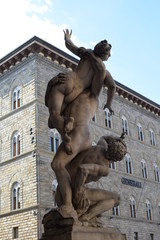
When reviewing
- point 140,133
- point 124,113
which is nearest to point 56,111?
point 124,113

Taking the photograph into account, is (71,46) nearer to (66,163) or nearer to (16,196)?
(66,163)

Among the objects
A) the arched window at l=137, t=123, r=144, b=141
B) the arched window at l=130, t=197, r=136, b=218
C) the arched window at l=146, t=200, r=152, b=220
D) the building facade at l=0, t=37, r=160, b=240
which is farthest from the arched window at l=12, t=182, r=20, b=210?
the arched window at l=137, t=123, r=144, b=141

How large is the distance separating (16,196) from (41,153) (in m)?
3.25

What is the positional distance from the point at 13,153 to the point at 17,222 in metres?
4.64

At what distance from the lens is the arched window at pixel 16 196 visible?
23.2 metres

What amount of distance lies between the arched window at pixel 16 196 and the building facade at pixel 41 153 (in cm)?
6

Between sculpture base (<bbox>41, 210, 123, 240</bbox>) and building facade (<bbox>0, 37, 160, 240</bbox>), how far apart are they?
17.7 m

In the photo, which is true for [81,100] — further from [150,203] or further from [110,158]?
[150,203]

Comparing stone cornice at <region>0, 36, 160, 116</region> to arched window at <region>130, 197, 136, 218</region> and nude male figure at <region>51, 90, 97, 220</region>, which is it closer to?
arched window at <region>130, 197, 136, 218</region>

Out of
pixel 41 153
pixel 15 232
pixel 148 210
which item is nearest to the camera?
pixel 15 232

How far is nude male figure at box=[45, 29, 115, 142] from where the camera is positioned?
4629 millimetres

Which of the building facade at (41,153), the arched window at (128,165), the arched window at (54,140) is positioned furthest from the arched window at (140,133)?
the arched window at (54,140)

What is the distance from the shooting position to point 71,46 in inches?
206

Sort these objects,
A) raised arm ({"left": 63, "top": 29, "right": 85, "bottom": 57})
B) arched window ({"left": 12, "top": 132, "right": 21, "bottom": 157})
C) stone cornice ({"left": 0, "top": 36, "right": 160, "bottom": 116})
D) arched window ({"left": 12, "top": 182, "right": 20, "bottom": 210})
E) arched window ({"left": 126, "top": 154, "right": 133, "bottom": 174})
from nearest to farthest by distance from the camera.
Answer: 1. raised arm ({"left": 63, "top": 29, "right": 85, "bottom": 57})
2. arched window ({"left": 12, "top": 182, "right": 20, "bottom": 210})
3. arched window ({"left": 12, "top": 132, "right": 21, "bottom": 157})
4. stone cornice ({"left": 0, "top": 36, "right": 160, "bottom": 116})
5. arched window ({"left": 126, "top": 154, "right": 133, "bottom": 174})
